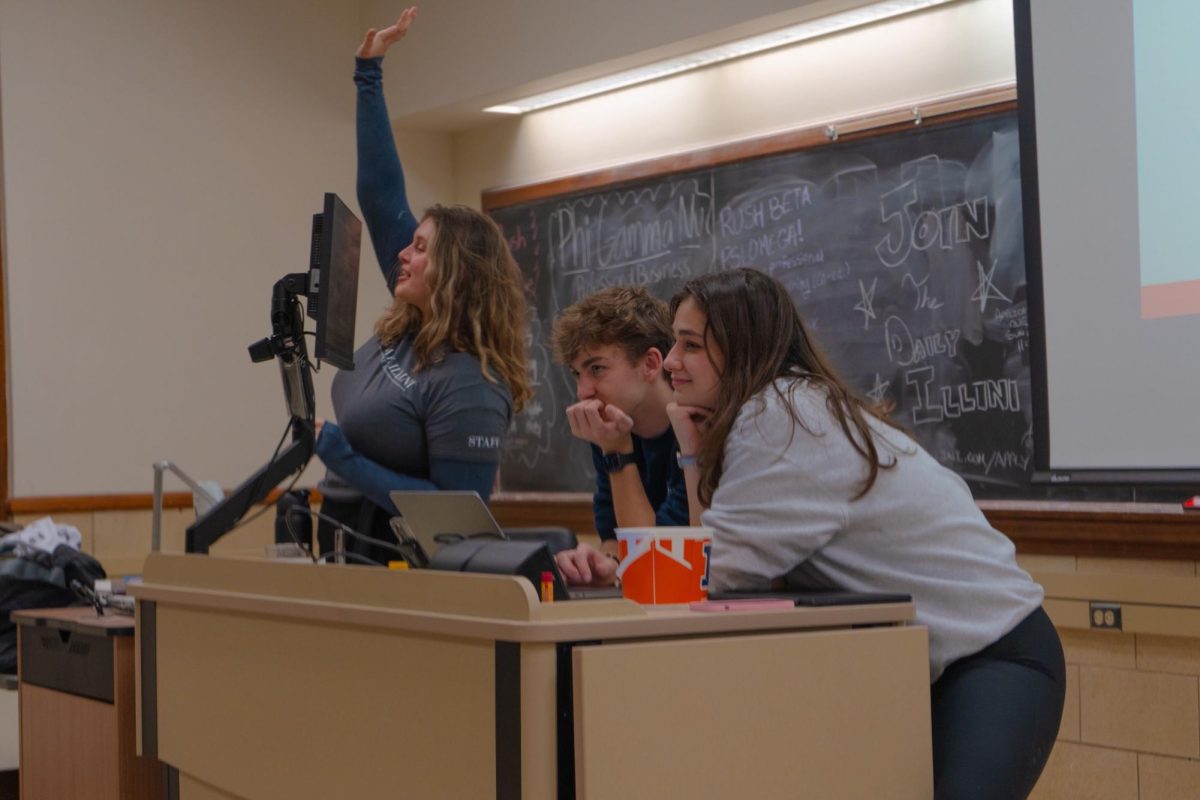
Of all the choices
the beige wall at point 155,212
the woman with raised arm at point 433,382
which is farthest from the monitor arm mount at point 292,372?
the beige wall at point 155,212

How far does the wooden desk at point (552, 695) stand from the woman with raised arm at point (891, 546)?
0.13m

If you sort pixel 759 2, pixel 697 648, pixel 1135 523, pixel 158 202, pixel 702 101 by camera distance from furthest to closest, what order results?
pixel 158 202
pixel 702 101
pixel 759 2
pixel 1135 523
pixel 697 648

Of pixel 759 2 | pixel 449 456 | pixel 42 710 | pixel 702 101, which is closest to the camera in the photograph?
pixel 449 456

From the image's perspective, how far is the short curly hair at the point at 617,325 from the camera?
2.45 metres

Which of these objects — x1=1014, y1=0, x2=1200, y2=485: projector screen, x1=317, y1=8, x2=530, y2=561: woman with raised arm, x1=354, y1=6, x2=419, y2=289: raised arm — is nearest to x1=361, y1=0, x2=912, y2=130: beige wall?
x1=1014, y1=0, x2=1200, y2=485: projector screen

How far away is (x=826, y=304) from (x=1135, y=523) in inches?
45.8

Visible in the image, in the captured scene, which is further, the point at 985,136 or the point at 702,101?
the point at 702,101

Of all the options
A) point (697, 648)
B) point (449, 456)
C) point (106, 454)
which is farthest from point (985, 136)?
point (106, 454)

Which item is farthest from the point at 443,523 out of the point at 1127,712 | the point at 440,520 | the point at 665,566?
the point at 1127,712

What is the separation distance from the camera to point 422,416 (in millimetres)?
2504

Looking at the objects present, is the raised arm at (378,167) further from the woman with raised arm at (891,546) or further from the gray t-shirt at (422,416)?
the woman with raised arm at (891,546)

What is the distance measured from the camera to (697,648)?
1.36m

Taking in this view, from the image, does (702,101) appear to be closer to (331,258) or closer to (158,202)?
(158,202)

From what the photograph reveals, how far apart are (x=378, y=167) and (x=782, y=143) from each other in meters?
1.60
